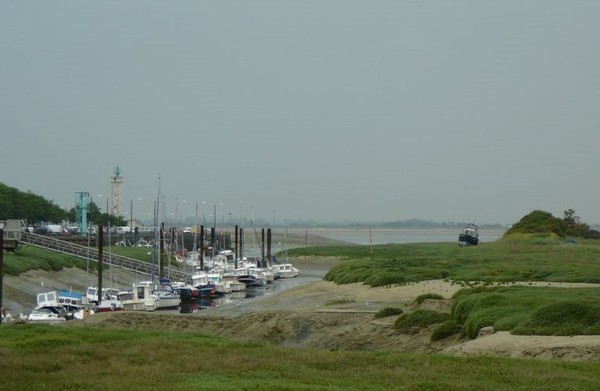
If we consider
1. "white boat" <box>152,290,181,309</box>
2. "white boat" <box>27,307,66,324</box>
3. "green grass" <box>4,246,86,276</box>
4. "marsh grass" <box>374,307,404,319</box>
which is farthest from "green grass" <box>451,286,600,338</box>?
"green grass" <box>4,246,86,276</box>

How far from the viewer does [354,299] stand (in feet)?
189

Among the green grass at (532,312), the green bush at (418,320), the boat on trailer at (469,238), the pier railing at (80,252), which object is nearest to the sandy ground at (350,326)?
the green bush at (418,320)

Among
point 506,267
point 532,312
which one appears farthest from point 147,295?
point 532,312

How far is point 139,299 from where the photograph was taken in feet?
214

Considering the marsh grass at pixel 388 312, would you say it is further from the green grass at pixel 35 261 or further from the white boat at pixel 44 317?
the green grass at pixel 35 261

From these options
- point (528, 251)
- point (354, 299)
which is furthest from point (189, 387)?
point (528, 251)

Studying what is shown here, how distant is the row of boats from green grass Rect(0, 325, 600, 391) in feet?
89.0

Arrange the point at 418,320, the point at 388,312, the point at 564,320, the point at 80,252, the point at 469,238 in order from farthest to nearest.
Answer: the point at 469,238
the point at 80,252
the point at 388,312
the point at 418,320
the point at 564,320

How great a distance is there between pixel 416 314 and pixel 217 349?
13299 millimetres

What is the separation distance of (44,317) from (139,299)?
499 inches

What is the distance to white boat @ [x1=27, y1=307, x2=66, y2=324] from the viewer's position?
→ 52000 millimetres

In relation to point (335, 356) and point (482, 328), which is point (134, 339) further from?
point (482, 328)

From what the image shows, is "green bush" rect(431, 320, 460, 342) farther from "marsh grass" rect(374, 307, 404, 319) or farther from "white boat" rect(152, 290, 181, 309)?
"white boat" rect(152, 290, 181, 309)

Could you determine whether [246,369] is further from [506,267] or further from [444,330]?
[506,267]
